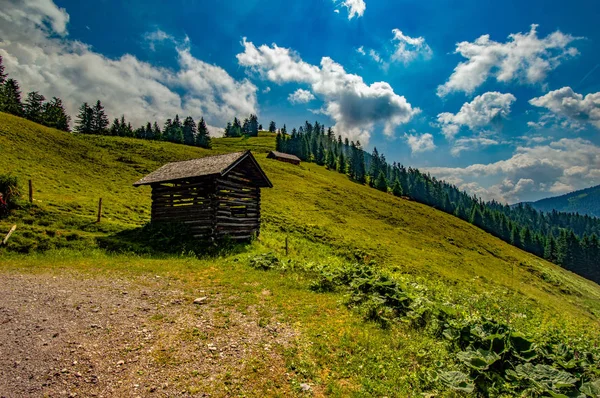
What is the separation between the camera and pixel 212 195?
20.7m

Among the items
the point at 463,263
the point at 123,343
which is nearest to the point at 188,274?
the point at 123,343

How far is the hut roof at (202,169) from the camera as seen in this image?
2061cm

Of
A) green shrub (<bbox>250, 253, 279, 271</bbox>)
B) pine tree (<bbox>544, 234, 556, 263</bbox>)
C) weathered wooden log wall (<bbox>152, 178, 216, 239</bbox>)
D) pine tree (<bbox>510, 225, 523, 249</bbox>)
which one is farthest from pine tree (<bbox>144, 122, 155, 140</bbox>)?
pine tree (<bbox>544, 234, 556, 263</bbox>)

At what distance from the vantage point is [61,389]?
5.21 m

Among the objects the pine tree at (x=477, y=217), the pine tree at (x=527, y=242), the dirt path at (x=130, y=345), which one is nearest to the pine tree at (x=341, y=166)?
the pine tree at (x=477, y=217)

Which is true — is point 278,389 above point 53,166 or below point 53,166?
below

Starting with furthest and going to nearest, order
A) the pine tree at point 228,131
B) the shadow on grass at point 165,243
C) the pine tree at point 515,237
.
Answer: the pine tree at point 228,131, the pine tree at point 515,237, the shadow on grass at point 165,243

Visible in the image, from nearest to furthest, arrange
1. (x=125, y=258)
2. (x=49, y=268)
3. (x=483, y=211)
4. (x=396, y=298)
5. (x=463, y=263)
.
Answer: (x=396, y=298)
(x=49, y=268)
(x=125, y=258)
(x=463, y=263)
(x=483, y=211)

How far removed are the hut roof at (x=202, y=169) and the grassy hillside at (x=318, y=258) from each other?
15.0ft

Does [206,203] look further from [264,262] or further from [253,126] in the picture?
[253,126]

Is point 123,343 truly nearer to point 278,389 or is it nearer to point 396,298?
point 278,389

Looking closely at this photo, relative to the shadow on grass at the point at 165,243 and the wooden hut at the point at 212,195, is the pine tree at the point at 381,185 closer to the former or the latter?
the wooden hut at the point at 212,195

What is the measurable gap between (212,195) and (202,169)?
2.41m

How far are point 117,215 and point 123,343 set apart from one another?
22379mm
